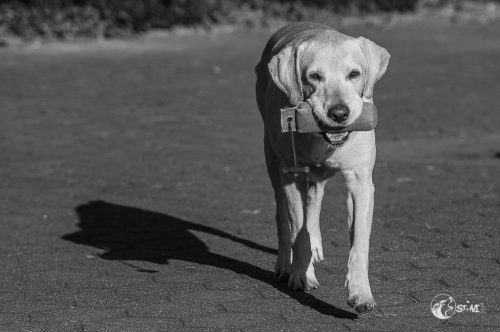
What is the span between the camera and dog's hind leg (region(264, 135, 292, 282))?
19.9 ft

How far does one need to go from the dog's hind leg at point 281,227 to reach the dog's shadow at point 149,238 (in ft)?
0.28

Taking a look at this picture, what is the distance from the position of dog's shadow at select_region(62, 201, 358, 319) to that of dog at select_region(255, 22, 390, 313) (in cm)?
33

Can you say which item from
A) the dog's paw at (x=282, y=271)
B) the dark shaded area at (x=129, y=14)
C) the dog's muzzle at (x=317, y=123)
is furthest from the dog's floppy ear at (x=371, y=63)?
the dark shaded area at (x=129, y=14)

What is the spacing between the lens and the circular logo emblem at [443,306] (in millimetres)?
5191

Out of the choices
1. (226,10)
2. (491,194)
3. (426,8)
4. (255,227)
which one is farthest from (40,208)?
(426,8)

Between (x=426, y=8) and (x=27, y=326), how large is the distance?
2015 cm

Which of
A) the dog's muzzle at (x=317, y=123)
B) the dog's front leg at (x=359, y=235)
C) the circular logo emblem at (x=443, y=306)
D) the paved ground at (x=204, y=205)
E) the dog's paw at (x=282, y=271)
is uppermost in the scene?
the dog's muzzle at (x=317, y=123)

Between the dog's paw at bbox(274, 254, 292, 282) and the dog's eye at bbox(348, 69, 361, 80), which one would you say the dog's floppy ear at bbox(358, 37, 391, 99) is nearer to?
the dog's eye at bbox(348, 69, 361, 80)

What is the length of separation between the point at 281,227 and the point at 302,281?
1.66ft

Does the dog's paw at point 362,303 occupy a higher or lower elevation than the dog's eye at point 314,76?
lower

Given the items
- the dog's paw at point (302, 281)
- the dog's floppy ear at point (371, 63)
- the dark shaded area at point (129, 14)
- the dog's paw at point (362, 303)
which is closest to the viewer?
the dog's paw at point (362, 303)

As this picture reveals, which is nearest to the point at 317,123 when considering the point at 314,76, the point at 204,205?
the point at 314,76

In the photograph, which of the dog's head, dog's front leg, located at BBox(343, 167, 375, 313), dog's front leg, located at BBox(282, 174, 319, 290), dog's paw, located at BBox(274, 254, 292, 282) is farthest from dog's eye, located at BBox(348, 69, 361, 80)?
dog's paw, located at BBox(274, 254, 292, 282)

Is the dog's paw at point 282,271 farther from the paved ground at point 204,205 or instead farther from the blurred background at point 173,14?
the blurred background at point 173,14
